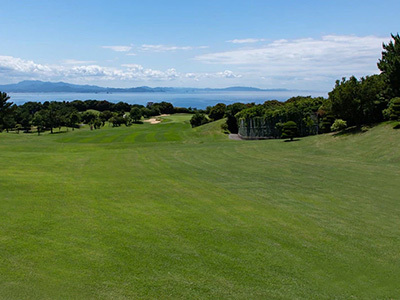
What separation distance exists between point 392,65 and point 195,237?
3423cm

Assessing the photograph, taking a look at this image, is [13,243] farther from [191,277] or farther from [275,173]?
[275,173]

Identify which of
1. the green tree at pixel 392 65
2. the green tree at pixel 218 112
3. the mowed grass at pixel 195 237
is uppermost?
the green tree at pixel 392 65

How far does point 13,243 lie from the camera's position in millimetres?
7426

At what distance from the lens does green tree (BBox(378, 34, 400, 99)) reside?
112 ft

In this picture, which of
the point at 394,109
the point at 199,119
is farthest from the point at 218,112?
the point at 394,109

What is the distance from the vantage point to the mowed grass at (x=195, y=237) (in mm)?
6426

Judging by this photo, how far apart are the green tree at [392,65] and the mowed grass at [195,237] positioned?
21.1 m

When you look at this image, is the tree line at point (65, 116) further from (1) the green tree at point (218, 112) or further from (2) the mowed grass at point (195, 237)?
(2) the mowed grass at point (195, 237)

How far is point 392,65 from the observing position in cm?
3462

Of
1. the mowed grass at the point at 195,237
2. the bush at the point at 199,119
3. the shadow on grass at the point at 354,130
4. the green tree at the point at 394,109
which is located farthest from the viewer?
the bush at the point at 199,119

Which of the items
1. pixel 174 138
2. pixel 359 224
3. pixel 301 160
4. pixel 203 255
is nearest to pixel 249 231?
pixel 203 255

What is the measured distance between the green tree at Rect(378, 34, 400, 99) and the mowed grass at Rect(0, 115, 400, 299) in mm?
21058

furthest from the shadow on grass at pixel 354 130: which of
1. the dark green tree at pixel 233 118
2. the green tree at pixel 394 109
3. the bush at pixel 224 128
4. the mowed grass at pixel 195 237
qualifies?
the bush at pixel 224 128

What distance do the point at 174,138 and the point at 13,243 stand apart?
162 ft
